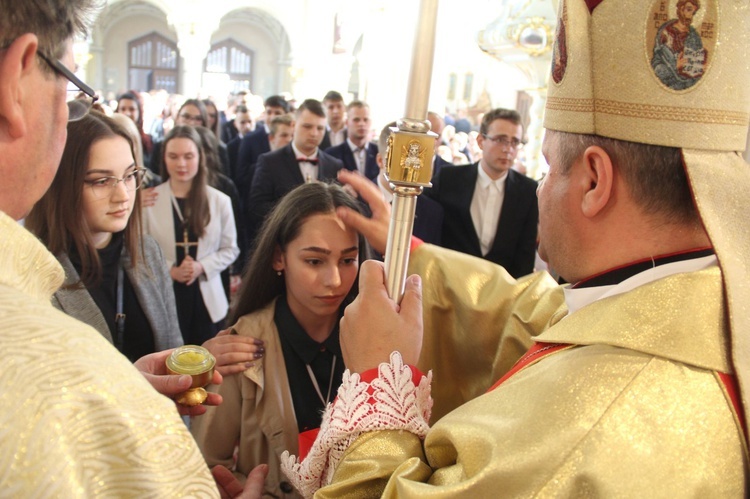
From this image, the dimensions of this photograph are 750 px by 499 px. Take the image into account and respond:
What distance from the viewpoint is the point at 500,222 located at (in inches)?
165

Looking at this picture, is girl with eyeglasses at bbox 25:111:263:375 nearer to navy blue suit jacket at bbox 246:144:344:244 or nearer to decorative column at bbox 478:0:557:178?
navy blue suit jacket at bbox 246:144:344:244

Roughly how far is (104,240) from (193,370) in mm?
1329

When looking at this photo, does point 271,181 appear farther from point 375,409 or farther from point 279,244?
point 375,409

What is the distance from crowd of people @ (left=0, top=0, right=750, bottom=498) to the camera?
28.0 inches

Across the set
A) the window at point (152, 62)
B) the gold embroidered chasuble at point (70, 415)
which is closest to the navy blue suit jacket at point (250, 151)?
the gold embroidered chasuble at point (70, 415)

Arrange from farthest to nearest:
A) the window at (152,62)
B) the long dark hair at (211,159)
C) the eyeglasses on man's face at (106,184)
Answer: the window at (152,62)
the long dark hair at (211,159)
the eyeglasses on man's face at (106,184)

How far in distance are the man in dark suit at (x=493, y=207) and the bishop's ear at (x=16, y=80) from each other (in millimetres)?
3430

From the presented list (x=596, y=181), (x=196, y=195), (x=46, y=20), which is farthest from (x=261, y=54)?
(x=46, y=20)

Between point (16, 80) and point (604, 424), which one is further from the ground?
point (16, 80)

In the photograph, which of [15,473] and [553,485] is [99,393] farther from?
[553,485]

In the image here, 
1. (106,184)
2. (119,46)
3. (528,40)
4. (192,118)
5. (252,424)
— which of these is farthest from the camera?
(119,46)

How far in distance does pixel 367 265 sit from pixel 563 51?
1.75ft

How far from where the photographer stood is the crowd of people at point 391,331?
0.71 meters

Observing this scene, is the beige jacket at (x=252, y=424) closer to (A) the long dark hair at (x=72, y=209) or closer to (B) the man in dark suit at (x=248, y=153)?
(A) the long dark hair at (x=72, y=209)
